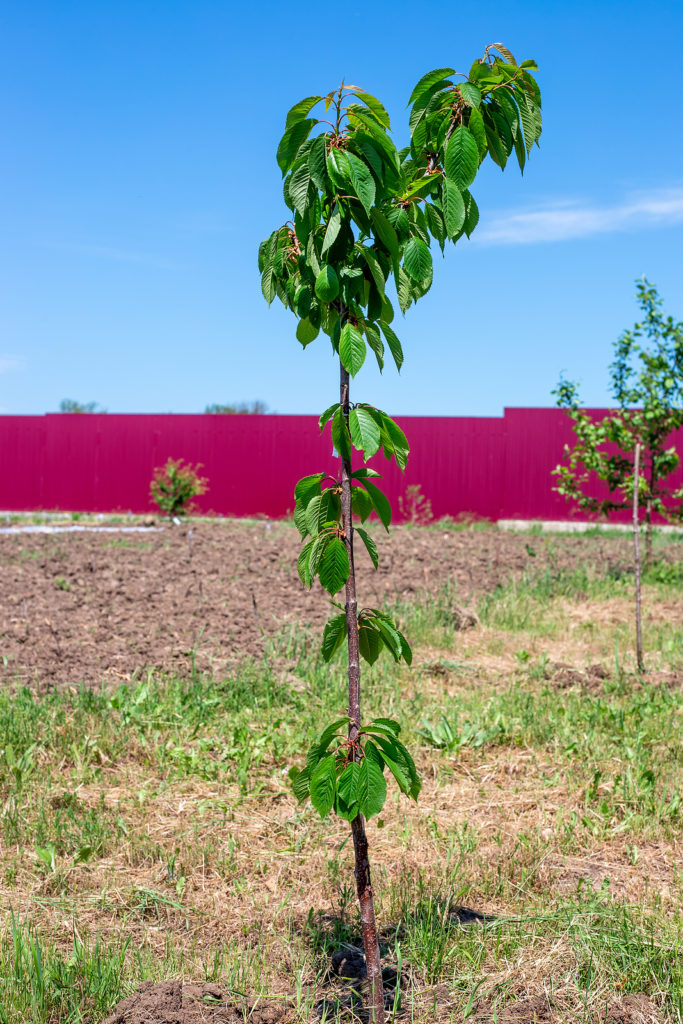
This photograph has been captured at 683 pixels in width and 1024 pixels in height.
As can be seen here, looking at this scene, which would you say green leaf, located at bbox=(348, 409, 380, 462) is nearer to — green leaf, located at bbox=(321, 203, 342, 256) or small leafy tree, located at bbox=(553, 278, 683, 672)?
green leaf, located at bbox=(321, 203, 342, 256)

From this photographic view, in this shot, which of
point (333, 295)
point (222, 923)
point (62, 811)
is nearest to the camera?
point (333, 295)

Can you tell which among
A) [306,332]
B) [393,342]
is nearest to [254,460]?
[306,332]

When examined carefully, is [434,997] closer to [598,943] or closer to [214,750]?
[598,943]

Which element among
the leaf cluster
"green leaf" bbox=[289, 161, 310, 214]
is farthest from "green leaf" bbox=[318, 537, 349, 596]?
"green leaf" bbox=[289, 161, 310, 214]

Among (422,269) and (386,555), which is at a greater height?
→ (422,269)

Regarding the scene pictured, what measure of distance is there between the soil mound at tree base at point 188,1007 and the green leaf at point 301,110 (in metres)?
2.23

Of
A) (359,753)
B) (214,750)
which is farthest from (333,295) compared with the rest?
(214,750)

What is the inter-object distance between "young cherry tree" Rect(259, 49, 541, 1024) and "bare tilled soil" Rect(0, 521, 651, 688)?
3.21 meters

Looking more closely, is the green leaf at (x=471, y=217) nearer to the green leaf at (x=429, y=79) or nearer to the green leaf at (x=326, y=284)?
the green leaf at (x=429, y=79)

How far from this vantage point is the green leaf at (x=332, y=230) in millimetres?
1820

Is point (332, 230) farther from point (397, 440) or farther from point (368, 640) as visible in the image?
point (368, 640)

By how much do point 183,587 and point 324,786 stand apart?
6.07 metres

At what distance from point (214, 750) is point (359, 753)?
2428 mm

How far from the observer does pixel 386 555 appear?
10164 millimetres
